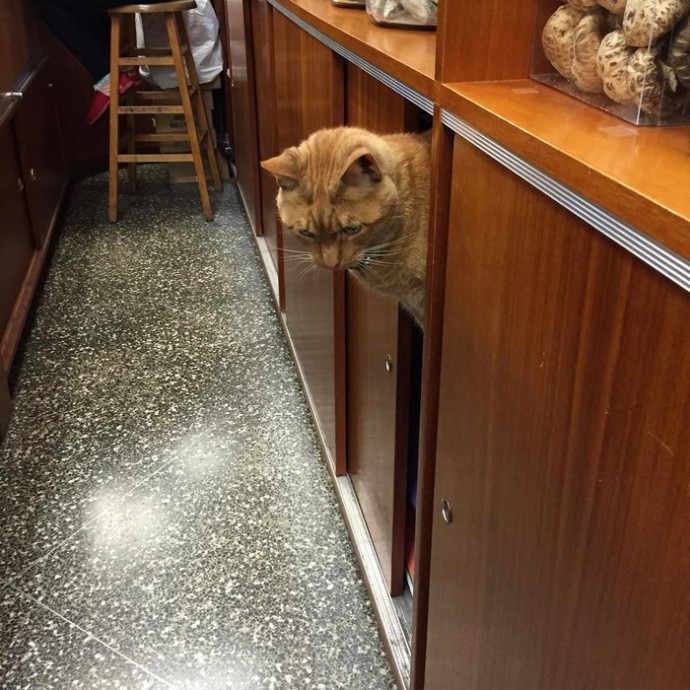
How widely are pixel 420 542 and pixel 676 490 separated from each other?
2.03 ft

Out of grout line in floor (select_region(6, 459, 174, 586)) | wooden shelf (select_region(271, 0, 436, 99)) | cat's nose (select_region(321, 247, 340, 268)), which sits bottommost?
grout line in floor (select_region(6, 459, 174, 586))

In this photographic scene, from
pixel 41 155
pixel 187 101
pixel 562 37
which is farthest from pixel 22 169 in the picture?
pixel 562 37

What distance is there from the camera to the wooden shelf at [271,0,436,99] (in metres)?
0.81

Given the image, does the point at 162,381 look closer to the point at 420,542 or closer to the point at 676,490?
the point at 420,542

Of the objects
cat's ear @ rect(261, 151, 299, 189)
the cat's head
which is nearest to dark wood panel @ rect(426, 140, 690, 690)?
the cat's head

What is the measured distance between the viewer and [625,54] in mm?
600

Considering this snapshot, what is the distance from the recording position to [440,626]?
101 cm

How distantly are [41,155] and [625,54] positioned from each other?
9.94 ft

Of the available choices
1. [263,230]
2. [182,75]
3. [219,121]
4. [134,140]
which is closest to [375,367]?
[263,230]

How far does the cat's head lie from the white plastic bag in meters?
2.70

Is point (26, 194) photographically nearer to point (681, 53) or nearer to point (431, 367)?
point (431, 367)

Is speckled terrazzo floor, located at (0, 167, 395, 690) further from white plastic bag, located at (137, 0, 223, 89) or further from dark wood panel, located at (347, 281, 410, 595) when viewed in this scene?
white plastic bag, located at (137, 0, 223, 89)

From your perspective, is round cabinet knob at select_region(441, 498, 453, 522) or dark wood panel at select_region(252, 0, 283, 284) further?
dark wood panel at select_region(252, 0, 283, 284)

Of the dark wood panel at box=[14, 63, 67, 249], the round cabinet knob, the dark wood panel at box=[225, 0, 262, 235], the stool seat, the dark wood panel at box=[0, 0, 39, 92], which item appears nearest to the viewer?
the round cabinet knob
